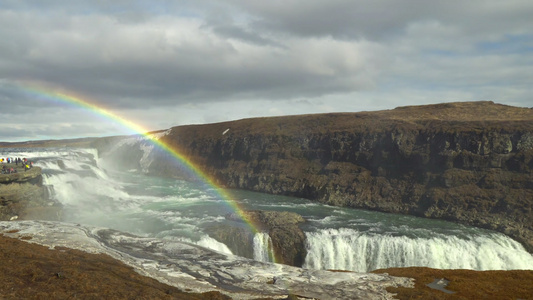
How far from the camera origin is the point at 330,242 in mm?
30406

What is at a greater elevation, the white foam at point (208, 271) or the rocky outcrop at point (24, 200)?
the rocky outcrop at point (24, 200)

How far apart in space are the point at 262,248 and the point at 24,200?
24.7m

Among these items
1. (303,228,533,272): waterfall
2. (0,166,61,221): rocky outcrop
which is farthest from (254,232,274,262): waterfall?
(0,166,61,221): rocky outcrop

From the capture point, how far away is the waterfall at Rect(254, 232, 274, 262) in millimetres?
29952

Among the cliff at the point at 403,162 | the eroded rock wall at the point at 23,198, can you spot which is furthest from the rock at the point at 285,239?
the eroded rock wall at the point at 23,198

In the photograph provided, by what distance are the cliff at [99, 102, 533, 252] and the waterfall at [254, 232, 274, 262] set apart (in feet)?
68.1

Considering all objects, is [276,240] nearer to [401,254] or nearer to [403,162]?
[401,254]

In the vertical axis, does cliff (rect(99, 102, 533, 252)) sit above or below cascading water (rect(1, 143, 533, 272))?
above

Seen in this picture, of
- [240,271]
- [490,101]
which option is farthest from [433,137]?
[240,271]

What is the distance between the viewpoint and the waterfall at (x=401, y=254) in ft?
97.0

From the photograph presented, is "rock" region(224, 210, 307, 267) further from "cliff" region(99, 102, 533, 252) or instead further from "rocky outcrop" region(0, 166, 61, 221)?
"rocky outcrop" region(0, 166, 61, 221)

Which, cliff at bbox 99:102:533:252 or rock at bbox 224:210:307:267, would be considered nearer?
rock at bbox 224:210:307:267

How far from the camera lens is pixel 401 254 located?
2981 centimetres

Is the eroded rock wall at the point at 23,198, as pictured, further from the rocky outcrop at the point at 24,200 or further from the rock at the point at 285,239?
the rock at the point at 285,239
